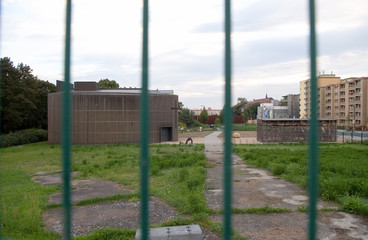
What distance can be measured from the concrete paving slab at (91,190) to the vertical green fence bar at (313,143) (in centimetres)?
719

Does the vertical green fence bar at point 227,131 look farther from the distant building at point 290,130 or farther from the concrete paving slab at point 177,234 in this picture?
the distant building at point 290,130

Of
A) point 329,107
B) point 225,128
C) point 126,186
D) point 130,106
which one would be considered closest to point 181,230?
point 225,128

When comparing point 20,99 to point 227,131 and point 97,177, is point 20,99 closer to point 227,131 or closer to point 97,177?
point 97,177

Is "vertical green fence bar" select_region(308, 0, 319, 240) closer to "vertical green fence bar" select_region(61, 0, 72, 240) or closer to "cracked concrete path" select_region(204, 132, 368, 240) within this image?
"vertical green fence bar" select_region(61, 0, 72, 240)

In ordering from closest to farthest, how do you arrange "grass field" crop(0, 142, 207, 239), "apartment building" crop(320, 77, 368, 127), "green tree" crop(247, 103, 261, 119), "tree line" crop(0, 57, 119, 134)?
"grass field" crop(0, 142, 207, 239) < "tree line" crop(0, 57, 119, 134) < "apartment building" crop(320, 77, 368, 127) < "green tree" crop(247, 103, 261, 119)

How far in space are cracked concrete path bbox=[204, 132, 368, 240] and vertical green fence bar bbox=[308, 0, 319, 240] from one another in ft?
14.1

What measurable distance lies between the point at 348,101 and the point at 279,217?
54295mm

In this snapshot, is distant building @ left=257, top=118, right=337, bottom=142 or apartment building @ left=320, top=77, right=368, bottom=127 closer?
distant building @ left=257, top=118, right=337, bottom=142

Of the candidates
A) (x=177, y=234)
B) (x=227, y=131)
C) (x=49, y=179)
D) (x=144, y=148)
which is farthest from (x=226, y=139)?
(x=49, y=179)

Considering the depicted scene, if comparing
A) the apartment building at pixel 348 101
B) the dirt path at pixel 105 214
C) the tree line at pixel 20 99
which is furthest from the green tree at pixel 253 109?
the dirt path at pixel 105 214

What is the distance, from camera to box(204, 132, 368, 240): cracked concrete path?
5316 millimetres

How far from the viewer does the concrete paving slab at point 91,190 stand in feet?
25.9

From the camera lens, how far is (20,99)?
29828 mm

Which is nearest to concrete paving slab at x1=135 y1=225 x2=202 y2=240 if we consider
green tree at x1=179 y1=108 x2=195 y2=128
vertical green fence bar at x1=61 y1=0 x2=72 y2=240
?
vertical green fence bar at x1=61 y1=0 x2=72 y2=240
